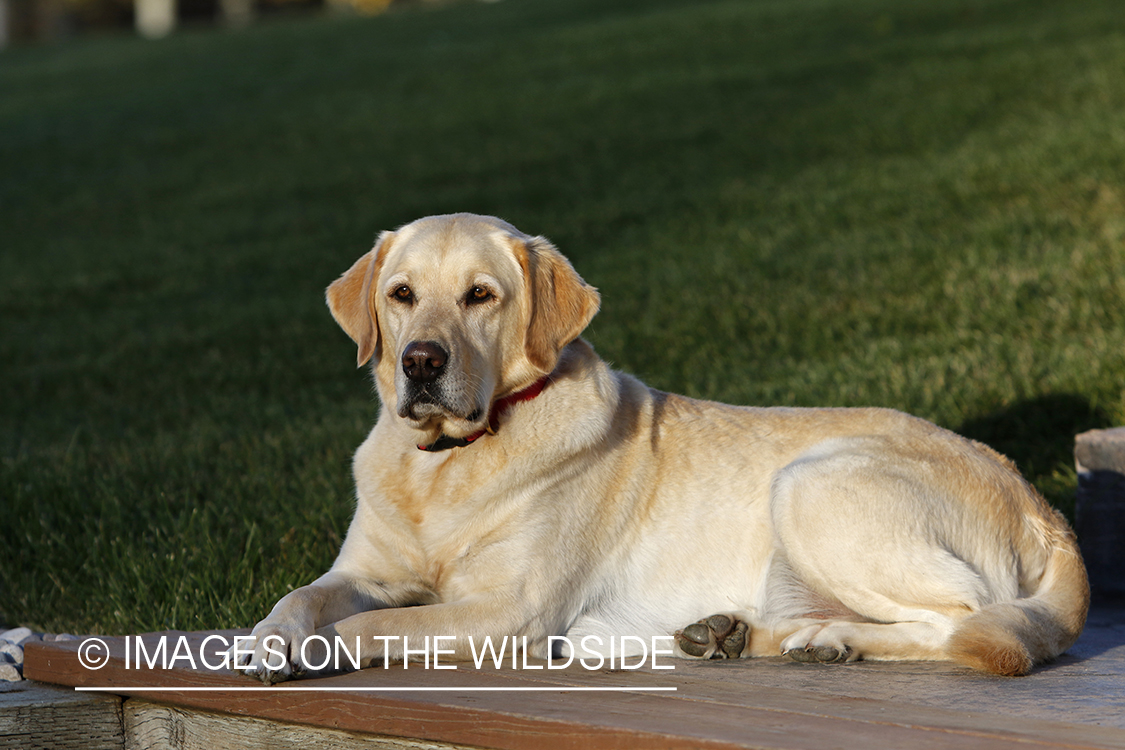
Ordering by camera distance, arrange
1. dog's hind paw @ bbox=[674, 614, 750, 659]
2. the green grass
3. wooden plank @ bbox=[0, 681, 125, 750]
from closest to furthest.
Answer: wooden plank @ bbox=[0, 681, 125, 750] < dog's hind paw @ bbox=[674, 614, 750, 659] < the green grass

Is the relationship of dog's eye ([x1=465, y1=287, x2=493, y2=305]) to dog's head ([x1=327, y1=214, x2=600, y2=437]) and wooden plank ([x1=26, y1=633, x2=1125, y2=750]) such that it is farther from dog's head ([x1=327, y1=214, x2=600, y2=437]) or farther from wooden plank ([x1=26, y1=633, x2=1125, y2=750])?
wooden plank ([x1=26, y1=633, x2=1125, y2=750])

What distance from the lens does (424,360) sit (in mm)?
3215

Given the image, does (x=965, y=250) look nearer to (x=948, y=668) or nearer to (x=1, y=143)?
(x=948, y=668)

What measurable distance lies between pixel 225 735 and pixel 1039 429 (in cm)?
417

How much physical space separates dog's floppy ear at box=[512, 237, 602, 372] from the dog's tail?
144 centimetres

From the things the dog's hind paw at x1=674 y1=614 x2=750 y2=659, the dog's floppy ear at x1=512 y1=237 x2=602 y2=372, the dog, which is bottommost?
the dog's hind paw at x1=674 y1=614 x2=750 y2=659

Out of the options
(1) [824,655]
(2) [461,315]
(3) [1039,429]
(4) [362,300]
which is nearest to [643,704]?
(1) [824,655]

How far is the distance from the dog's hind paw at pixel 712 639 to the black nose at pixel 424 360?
110 cm

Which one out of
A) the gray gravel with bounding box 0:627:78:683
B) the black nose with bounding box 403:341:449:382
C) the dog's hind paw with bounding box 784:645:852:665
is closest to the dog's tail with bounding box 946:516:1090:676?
the dog's hind paw with bounding box 784:645:852:665

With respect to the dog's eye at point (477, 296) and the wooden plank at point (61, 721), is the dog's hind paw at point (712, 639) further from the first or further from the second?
the wooden plank at point (61, 721)

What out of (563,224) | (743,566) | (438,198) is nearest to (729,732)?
(743,566)

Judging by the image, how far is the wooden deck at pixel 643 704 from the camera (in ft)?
7.57

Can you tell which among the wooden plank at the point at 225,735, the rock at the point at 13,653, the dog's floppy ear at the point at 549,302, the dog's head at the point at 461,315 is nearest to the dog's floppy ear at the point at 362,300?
the dog's head at the point at 461,315

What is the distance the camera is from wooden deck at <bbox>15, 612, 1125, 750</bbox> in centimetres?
231
